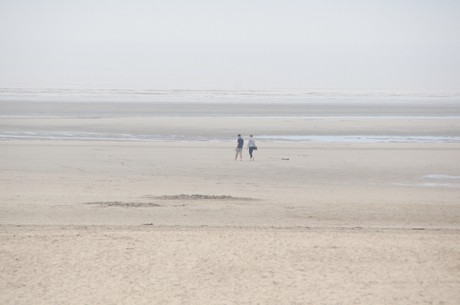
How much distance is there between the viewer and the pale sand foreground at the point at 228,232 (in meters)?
10.8

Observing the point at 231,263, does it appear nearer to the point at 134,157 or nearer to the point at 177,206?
the point at 177,206

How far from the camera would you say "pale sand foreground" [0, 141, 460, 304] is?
10828 millimetres

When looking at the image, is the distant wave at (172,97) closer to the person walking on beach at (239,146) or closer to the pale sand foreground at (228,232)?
the person walking on beach at (239,146)

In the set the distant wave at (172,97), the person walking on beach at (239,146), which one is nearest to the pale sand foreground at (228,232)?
the person walking on beach at (239,146)

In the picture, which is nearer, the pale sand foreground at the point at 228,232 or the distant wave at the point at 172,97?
the pale sand foreground at the point at 228,232

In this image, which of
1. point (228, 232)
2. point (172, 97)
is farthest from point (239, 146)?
point (172, 97)

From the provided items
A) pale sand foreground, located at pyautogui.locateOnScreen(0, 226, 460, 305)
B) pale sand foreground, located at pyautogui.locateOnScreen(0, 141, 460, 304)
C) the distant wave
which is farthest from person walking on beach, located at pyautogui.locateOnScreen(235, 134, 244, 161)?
the distant wave

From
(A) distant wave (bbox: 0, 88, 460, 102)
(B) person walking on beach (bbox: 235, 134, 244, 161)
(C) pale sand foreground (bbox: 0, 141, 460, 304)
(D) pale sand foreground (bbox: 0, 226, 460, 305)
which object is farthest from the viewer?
(A) distant wave (bbox: 0, 88, 460, 102)

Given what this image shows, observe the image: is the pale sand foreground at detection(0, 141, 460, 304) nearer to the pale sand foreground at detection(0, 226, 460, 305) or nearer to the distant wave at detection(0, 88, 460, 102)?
the pale sand foreground at detection(0, 226, 460, 305)

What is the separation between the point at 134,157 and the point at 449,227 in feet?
52.5

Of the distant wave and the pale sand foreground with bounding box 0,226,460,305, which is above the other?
the pale sand foreground with bounding box 0,226,460,305

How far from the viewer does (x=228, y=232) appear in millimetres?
13875

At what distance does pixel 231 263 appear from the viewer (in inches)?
471

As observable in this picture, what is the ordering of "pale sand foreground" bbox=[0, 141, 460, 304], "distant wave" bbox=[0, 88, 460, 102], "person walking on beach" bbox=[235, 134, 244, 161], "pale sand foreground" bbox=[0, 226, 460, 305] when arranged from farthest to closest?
"distant wave" bbox=[0, 88, 460, 102]
"person walking on beach" bbox=[235, 134, 244, 161]
"pale sand foreground" bbox=[0, 141, 460, 304]
"pale sand foreground" bbox=[0, 226, 460, 305]
